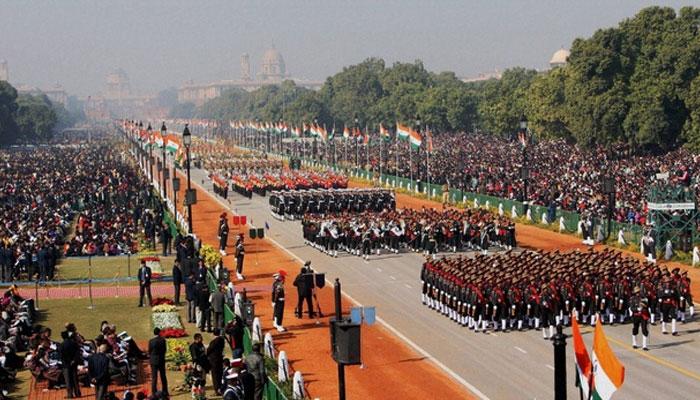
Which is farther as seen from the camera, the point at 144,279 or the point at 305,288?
the point at 144,279

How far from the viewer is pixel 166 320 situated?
27141mm

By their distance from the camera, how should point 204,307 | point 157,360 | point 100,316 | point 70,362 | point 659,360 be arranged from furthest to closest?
1. point 100,316
2. point 204,307
3. point 659,360
4. point 70,362
5. point 157,360

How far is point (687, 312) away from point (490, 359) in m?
7.09

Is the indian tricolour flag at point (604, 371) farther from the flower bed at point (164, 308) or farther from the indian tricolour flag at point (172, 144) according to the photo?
the indian tricolour flag at point (172, 144)

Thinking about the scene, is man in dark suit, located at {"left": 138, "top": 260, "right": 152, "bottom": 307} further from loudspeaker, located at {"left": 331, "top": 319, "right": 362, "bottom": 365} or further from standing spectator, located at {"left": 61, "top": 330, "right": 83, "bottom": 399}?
loudspeaker, located at {"left": 331, "top": 319, "right": 362, "bottom": 365}

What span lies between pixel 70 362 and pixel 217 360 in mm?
2821

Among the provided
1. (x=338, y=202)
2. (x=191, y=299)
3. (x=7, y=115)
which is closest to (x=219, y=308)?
(x=191, y=299)

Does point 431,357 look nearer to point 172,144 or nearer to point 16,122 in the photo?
point 172,144

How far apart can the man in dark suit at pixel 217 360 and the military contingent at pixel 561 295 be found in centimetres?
772

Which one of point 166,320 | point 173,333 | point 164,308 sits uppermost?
point 164,308

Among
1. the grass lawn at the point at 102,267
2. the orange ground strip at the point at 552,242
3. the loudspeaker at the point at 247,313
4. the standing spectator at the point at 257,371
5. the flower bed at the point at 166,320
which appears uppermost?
the standing spectator at the point at 257,371

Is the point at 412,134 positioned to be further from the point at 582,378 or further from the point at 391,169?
the point at 582,378

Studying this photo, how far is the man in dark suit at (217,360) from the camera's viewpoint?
20.8m

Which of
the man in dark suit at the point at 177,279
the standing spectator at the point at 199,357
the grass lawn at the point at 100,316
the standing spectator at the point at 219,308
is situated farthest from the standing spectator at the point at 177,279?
the standing spectator at the point at 199,357
